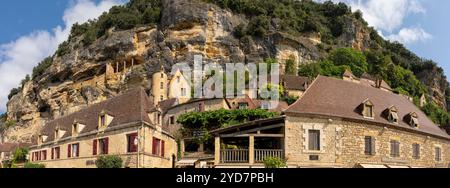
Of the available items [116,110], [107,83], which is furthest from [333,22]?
[116,110]

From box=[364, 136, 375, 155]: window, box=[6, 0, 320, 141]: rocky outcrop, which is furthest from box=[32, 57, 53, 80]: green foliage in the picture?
box=[364, 136, 375, 155]: window

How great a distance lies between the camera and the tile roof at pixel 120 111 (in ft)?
96.7

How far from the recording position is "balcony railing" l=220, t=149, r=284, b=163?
24.6m

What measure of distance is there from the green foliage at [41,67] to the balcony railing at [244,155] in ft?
241

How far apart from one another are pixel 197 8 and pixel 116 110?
5068cm

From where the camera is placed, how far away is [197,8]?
262ft

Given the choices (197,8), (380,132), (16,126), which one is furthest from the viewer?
(16,126)

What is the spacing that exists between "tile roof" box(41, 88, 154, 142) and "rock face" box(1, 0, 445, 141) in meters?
38.5

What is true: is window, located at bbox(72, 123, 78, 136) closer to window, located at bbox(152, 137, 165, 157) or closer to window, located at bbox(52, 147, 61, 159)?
window, located at bbox(52, 147, 61, 159)

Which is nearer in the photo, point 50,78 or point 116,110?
point 116,110

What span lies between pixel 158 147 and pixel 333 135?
422 inches

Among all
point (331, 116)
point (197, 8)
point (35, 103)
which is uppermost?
point (197, 8)

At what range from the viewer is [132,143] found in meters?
28.4
